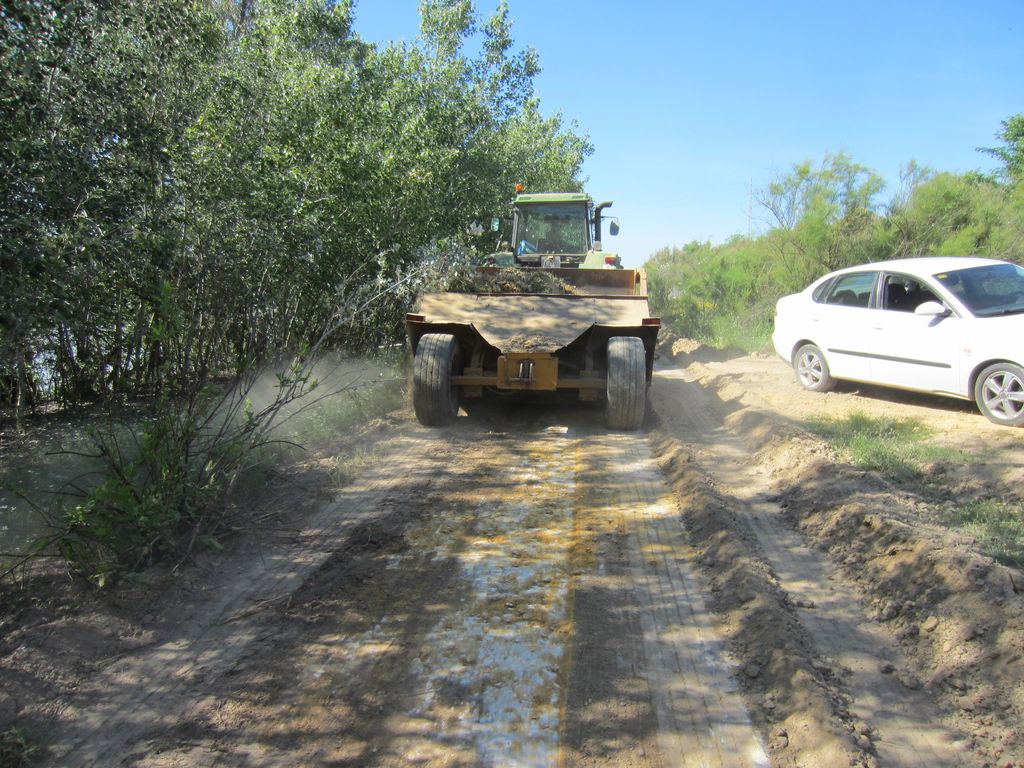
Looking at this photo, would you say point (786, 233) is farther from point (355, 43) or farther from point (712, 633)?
point (712, 633)

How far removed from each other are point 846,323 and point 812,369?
919 millimetres

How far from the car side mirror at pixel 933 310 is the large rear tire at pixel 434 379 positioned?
4.91 meters

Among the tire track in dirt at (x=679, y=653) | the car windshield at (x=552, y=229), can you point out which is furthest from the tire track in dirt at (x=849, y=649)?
the car windshield at (x=552, y=229)

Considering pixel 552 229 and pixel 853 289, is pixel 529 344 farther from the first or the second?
pixel 552 229

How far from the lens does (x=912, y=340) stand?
7715 millimetres

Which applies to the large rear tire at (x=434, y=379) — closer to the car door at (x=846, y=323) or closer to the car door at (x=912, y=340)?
the car door at (x=846, y=323)

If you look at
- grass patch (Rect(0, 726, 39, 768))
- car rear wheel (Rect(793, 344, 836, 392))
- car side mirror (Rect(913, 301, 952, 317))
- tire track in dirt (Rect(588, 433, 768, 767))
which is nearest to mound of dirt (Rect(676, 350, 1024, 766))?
tire track in dirt (Rect(588, 433, 768, 767))

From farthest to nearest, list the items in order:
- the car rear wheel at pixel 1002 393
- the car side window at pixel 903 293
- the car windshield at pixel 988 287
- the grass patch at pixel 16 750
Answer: the car side window at pixel 903 293, the car windshield at pixel 988 287, the car rear wheel at pixel 1002 393, the grass patch at pixel 16 750

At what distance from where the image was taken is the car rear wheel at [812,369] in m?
→ 9.21

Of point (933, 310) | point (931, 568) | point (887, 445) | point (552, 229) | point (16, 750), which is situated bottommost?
point (16, 750)

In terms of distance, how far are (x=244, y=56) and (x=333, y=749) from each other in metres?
Result: 8.64

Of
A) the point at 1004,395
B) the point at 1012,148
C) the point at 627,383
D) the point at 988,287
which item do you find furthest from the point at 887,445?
the point at 1012,148

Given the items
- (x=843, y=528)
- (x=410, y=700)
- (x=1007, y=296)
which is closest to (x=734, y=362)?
(x=1007, y=296)

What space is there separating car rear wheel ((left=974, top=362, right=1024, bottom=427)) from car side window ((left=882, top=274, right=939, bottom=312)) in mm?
1274
